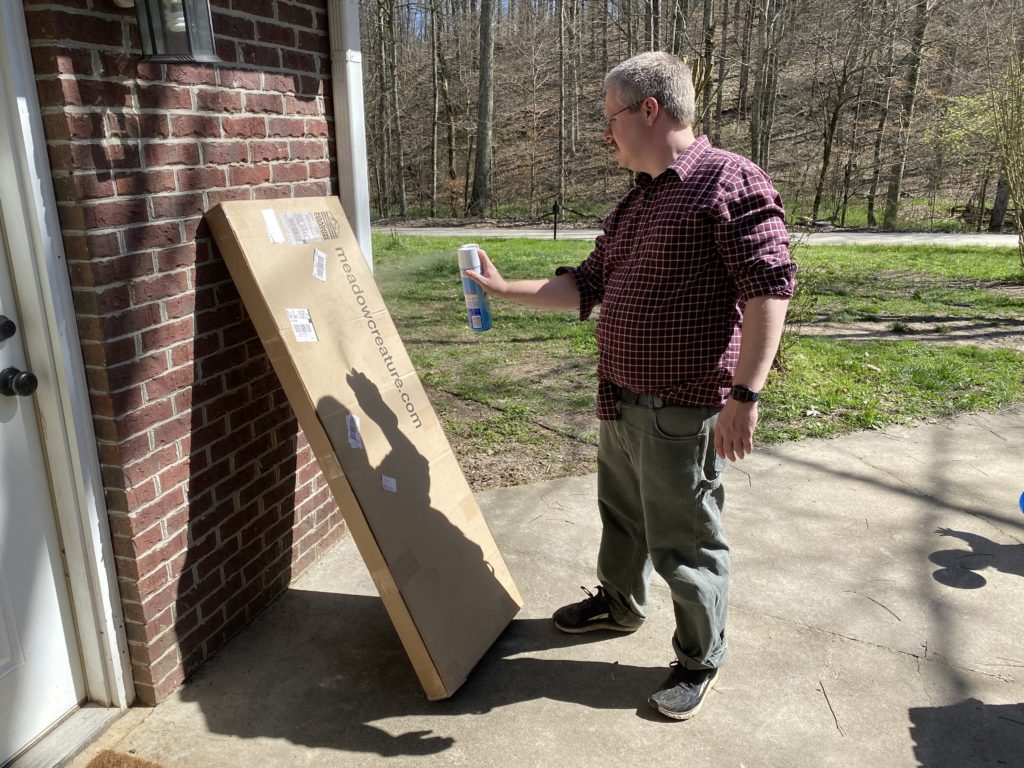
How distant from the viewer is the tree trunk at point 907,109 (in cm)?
1827

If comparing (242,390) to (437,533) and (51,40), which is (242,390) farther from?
(51,40)

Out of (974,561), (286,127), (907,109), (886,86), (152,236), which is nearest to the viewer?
(152,236)

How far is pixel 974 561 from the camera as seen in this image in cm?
336

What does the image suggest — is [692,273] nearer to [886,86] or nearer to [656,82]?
[656,82]

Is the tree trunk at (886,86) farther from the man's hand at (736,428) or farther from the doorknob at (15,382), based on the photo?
the doorknob at (15,382)

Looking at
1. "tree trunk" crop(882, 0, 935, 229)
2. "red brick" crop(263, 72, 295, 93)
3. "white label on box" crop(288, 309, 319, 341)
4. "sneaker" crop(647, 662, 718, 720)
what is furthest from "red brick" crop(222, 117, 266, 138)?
"tree trunk" crop(882, 0, 935, 229)

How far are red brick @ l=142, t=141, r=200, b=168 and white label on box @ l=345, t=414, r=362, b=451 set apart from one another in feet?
3.02

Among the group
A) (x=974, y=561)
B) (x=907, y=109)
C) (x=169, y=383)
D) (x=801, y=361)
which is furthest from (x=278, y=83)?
(x=907, y=109)

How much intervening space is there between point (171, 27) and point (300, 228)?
790 mm

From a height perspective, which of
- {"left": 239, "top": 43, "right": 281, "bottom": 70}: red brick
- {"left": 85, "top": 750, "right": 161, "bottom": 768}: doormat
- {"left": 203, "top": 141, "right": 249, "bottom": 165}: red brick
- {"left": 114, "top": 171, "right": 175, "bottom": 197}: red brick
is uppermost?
{"left": 239, "top": 43, "right": 281, "bottom": 70}: red brick

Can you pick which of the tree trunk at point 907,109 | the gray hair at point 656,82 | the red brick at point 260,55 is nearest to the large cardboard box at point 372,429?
the red brick at point 260,55

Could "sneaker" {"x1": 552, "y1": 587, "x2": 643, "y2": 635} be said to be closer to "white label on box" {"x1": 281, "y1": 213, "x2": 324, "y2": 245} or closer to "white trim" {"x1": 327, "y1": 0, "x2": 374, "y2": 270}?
"white trim" {"x1": 327, "y1": 0, "x2": 374, "y2": 270}

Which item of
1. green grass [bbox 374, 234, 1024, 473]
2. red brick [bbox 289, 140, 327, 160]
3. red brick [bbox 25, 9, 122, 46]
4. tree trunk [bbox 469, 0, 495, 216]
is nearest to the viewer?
red brick [bbox 25, 9, 122, 46]

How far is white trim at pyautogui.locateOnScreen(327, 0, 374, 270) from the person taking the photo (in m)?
2.98
